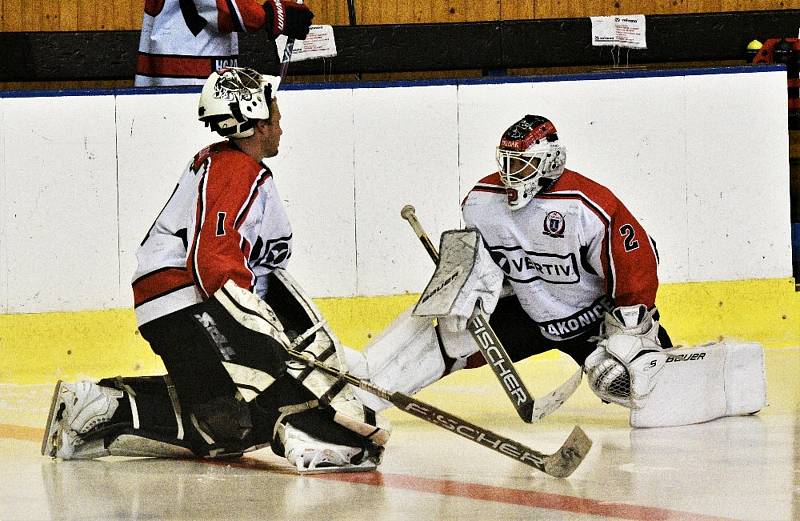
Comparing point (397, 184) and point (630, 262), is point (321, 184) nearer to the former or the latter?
point (397, 184)

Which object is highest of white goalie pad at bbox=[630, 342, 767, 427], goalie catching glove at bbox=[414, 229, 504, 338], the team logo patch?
the team logo patch

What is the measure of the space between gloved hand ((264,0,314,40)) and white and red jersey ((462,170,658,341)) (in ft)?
5.43

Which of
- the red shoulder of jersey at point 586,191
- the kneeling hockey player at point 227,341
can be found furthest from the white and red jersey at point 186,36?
the red shoulder of jersey at point 586,191

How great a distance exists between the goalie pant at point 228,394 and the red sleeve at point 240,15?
82.9 inches

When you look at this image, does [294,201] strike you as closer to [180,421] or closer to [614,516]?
[180,421]

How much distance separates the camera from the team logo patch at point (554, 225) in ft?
14.8

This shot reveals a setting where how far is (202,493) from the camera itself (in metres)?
3.59

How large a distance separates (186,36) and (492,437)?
2.91 metres

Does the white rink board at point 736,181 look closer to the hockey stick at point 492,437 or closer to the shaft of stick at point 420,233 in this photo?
the shaft of stick at point 420,233

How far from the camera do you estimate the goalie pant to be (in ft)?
12.8

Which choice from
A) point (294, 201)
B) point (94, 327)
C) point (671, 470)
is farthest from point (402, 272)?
point (671, 470)

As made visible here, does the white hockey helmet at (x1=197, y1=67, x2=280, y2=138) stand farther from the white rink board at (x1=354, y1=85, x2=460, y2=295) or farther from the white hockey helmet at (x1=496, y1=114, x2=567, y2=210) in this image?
the white rink board at (x1=354, y1=85, x2=460, y2=295)

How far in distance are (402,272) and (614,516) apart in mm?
2816

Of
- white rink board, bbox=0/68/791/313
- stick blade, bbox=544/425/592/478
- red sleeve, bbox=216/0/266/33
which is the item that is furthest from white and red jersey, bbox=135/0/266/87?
stick blade, bbox=544/425/592/478
